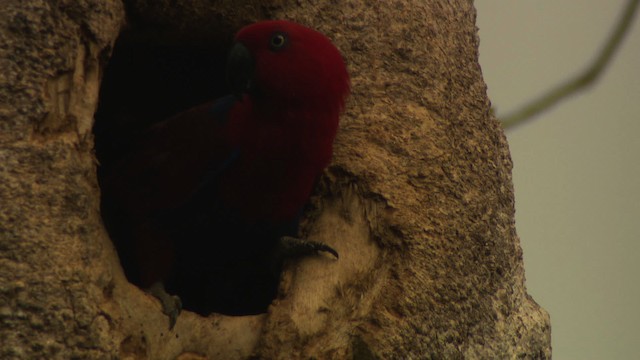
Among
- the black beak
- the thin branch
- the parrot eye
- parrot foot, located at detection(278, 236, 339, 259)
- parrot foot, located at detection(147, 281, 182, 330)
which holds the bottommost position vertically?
parrot foot, located at detection(147, 281, 182, 330)

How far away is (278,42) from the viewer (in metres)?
2.02

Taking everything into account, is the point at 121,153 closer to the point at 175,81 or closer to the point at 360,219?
the point at 175,81

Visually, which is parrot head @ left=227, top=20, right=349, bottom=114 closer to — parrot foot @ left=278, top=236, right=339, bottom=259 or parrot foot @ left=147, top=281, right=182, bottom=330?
parrot foot @ left=278, top=236, right=339, bottom=259

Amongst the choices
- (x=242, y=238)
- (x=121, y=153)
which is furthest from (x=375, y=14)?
(x=121, y=153)

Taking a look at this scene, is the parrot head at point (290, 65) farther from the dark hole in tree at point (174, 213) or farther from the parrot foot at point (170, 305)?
the parrot foot at point (170, 305)

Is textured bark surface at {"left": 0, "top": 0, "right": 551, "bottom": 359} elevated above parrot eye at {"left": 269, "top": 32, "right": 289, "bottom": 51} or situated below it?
below

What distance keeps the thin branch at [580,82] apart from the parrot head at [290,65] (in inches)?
31.5

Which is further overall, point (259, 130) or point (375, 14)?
point (375, 14)

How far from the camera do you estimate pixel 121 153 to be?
2504mm

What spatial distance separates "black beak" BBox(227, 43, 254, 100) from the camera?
2045 mm

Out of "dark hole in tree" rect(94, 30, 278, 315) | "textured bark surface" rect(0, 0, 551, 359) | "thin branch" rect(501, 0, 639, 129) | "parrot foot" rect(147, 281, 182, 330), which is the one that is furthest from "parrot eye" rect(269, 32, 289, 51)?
"thin branch" rect(501, 0, 639, 129)

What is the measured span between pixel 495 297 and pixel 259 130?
751mm

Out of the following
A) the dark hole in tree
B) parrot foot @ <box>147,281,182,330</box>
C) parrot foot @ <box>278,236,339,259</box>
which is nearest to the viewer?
parrot foot @ <box>147,281,182,330</box>

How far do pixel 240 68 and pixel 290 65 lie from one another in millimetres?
137
